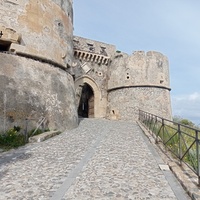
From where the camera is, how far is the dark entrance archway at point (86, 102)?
22625 millimetres

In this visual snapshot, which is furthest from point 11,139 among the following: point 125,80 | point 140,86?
point 140,86

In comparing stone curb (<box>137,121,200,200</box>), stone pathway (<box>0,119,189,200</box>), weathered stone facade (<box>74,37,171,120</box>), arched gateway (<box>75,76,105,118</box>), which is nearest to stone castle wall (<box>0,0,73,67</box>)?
stone pathway (<box>0,119,189,200</box>)

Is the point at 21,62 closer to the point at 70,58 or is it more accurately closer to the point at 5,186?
the point at 70,58

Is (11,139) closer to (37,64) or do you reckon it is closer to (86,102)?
(37,64)

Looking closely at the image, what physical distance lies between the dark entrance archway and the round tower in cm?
226

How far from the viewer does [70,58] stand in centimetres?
1286

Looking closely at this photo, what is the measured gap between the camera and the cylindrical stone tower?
8.55 metres

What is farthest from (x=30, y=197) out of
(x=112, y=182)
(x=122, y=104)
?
(x=122, y=104)

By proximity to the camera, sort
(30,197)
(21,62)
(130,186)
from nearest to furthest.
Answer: (30,197)
(130,186)
(21,62)

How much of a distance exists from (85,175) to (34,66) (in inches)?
272

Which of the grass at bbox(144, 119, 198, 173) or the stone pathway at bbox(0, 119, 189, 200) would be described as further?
the grass at bbox(144, 119, 198, 173)

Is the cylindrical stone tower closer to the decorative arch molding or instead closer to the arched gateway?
the arched gateway

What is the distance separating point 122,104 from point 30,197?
18000 mm

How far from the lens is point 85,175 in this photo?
4215 millimetres
